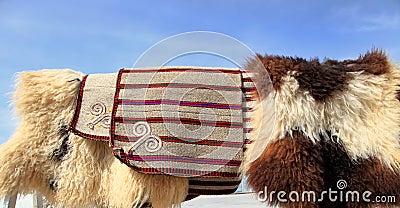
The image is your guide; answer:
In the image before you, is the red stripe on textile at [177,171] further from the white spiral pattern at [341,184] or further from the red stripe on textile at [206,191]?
the white spiral pattern at [341,184]

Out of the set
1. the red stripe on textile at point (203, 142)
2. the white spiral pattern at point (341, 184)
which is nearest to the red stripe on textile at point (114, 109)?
the red stripe on textile at point (203, 142)

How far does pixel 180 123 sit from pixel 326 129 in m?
0.35

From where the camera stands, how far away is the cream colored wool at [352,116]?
2.90 ft

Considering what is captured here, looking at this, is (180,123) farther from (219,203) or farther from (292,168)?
(219,203)

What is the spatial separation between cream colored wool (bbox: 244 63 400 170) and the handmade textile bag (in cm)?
10

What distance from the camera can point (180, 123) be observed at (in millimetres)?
1012

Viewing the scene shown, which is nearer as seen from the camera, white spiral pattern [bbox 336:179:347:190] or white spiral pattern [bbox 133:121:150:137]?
white spiral pattern [bbox 336:179:347:190]

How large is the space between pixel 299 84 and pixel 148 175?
0.43 metres

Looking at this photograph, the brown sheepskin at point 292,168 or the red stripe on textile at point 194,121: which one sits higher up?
the red stripe on textile at point 194,121

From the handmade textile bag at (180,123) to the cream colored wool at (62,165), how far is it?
49 mm

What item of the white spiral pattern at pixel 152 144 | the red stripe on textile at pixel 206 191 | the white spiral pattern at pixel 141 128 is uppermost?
the white spiral pattern at pixel 141 128

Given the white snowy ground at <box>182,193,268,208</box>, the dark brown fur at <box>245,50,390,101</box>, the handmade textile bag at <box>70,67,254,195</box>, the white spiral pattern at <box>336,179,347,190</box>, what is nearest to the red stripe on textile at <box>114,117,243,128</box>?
the handmade textile bag at <box>70,67,254,195</box>

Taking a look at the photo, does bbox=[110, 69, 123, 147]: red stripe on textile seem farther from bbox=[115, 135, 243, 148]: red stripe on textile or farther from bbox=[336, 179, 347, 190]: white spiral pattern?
bbox=[336, 179, 347, 190]: white spiral pattern

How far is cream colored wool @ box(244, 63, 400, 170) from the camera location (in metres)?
0.88
